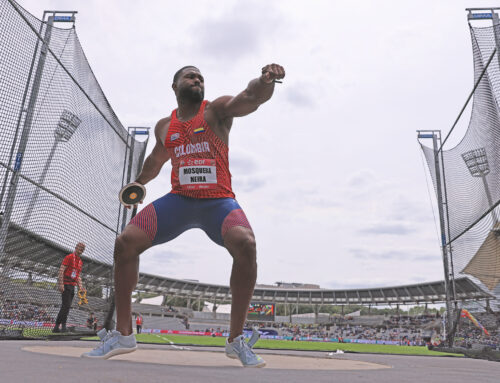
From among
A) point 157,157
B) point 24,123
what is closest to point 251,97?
point 157,157

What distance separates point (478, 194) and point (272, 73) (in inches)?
257

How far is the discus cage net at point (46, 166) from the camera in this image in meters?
4.17

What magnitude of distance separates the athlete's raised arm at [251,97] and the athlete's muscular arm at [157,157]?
0.53 metres

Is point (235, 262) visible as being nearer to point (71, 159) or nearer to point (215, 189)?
point (215, 189)

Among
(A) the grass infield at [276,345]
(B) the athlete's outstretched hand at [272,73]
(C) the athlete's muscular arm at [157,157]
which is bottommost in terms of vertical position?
(A) the grass infield at [276,345]

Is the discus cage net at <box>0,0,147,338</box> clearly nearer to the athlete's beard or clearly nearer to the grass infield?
the grass infield

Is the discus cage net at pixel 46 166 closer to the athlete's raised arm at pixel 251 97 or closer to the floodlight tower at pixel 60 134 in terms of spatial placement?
the floodlight tower at pixel 60 134

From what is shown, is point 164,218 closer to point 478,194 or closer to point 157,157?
point 157,157

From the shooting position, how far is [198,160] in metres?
2.65

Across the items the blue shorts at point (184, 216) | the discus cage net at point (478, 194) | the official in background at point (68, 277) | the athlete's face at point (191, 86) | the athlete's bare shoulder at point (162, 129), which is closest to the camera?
the blue shorts at point (184, 216)

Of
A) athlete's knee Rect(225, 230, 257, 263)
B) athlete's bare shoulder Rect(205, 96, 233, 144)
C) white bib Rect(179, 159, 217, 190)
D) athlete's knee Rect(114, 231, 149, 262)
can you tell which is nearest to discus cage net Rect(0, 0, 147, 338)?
athlete's knee Rect(114, 231, 149, 262)

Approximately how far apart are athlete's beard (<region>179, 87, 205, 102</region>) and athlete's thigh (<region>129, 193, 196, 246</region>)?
0.77m

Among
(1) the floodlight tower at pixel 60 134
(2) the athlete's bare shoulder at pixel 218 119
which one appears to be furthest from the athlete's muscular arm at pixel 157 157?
(1) the floodlight tower at pixel 60 134

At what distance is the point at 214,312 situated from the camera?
4931 centimetres
